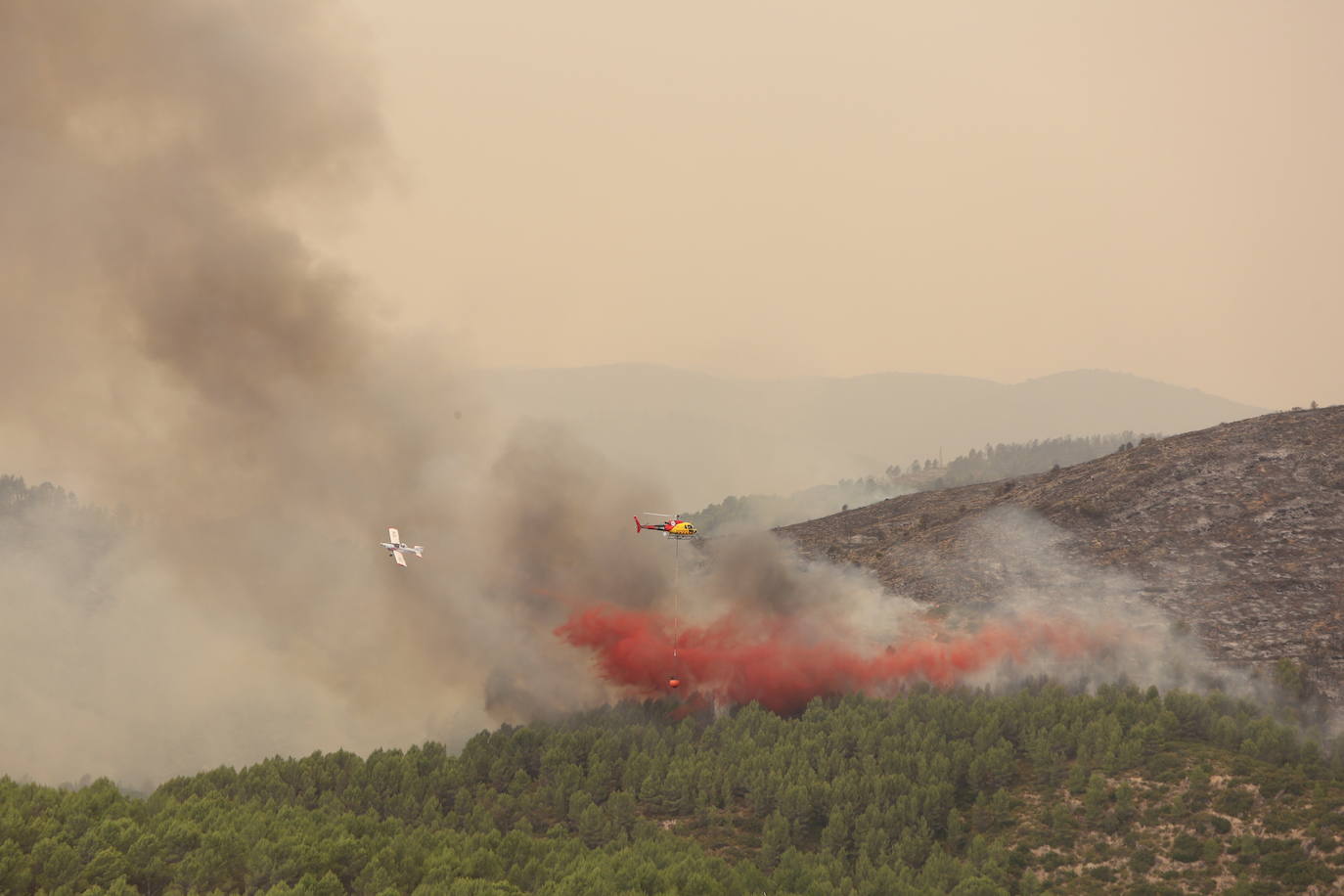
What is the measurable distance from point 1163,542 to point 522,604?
5964 cm

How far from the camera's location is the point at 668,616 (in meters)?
94.3

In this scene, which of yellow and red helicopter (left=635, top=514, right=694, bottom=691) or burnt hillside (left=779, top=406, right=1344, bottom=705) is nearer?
yellow and red helicopter (left=635, top=514, right=694, bottom=691)

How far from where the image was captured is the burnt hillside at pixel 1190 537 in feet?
274

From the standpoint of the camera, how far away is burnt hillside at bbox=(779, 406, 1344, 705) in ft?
274

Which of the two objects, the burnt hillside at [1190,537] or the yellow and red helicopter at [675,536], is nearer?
the yellow and red helicopter at [675,536]

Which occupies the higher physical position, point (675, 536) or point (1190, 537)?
point (675, 536)

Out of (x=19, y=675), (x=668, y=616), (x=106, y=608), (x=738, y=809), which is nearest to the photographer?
(x=738, y=809)

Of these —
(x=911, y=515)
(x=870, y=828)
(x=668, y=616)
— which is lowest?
(x=870, y=828)

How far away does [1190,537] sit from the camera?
9700 centimetres

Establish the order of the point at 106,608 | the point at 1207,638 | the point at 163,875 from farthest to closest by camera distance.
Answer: the point at 106,608 < the point at 1207,638 < the point at 163,875

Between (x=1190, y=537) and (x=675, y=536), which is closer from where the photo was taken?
(x=675, y=536)

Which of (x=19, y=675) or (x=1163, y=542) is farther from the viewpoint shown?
(x=19, y=675)

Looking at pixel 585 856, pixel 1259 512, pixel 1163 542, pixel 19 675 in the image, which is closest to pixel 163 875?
pixel 585 856

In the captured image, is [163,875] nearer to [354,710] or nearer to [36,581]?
[354,710]
